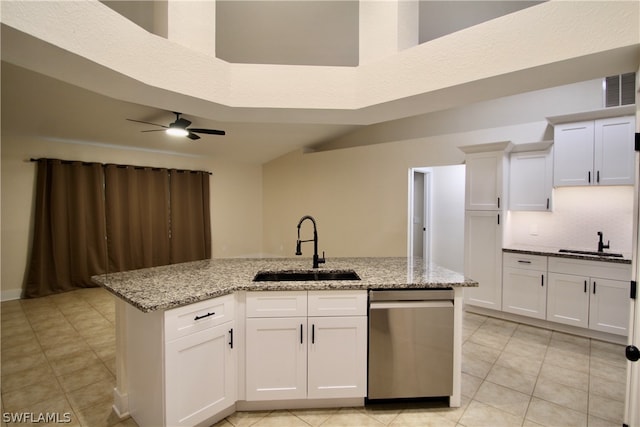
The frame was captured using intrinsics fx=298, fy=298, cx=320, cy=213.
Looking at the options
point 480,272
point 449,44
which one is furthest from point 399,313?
point 480,272

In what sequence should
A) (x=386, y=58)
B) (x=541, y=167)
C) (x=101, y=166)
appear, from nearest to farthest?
(x=386, y=58) → (x=541, y=167) → (x=101, y=166)

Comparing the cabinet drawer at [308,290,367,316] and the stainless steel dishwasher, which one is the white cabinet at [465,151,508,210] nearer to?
the stainless steel dishwasher

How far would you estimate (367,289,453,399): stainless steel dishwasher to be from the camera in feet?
6.58

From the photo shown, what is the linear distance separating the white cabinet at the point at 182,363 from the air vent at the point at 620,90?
14.0 ft

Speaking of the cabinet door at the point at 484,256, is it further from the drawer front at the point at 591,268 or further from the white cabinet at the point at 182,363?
the white cabinet at the point at 182,363

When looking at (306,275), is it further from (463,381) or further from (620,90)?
(620,90)

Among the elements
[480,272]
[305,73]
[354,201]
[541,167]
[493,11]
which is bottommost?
[480,272]

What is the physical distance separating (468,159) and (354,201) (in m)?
2.31

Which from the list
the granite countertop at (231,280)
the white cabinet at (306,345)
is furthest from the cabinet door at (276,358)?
the granite countertop at (231,280)

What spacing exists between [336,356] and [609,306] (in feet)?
9.86

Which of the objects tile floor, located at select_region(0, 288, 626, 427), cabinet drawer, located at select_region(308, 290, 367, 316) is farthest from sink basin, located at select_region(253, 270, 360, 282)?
tile floor, located at select_region(0, 288, 626, 427)

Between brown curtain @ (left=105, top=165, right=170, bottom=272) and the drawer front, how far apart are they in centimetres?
624

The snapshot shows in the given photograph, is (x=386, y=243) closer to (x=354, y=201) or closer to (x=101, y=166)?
(x=354, y=201)

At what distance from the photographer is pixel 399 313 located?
200cm
